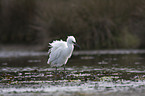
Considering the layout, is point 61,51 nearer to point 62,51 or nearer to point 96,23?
point 62,51

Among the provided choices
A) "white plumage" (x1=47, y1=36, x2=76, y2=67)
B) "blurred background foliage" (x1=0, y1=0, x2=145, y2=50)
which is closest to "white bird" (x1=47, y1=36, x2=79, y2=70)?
"white plumage" (x1=47, y1=36, x2=76, y2=67)

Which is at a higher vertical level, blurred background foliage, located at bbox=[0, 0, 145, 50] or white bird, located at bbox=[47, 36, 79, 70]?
blurred background foliage, located at bbox=[0, 0, 145, 50]

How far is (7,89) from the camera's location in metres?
9.94

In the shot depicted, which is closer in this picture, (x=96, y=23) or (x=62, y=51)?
(x=62, y=51)

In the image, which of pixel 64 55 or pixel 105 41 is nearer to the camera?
pixel 64 55

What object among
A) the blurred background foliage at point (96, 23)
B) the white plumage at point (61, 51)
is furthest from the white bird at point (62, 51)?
the blurred background foliage at point (96, 23)

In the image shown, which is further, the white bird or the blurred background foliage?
the blurred background foliage

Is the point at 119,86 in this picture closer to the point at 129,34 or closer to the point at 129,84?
the point at 129,84

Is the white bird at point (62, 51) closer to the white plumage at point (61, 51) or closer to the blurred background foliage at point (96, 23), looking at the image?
the white plumage at point (61, 51)

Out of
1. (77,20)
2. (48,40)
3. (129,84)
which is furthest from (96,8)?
(129,84)

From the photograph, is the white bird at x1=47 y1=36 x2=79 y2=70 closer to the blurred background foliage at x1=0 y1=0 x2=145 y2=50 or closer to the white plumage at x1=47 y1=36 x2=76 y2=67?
the white plumage at x1=47 y1=36 x2=76 y2=67

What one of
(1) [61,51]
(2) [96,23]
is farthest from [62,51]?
(2) [96,23]

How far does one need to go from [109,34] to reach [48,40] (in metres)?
4.83

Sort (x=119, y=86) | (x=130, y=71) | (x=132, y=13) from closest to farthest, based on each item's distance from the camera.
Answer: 1. (x=119, y=86)
2. (x=130, y=71)
3. (x=132, y=13)
